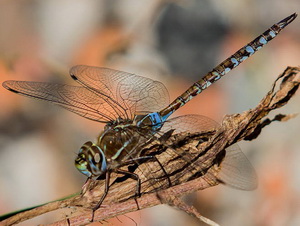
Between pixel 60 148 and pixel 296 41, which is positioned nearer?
pixel 60 148

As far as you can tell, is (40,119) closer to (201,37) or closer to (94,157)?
(94,157)

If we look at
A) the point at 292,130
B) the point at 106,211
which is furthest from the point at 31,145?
the point at 292,130

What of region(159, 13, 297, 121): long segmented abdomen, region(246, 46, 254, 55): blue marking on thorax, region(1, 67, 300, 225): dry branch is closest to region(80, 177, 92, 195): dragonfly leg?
region(1, 67, 300, 225): dry branch

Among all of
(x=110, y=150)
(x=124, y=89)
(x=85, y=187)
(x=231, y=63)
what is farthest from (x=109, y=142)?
(x=231, y=63)

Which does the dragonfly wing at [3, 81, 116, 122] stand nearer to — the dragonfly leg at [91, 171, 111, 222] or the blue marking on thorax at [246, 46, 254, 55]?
the dragonfly leg at [91, 171, 111, 222]

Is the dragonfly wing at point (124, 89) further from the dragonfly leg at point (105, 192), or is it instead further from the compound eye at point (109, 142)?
the dragonfly leg at point (105, 192)

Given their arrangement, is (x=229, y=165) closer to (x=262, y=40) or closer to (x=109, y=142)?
(x=109, y=142)
